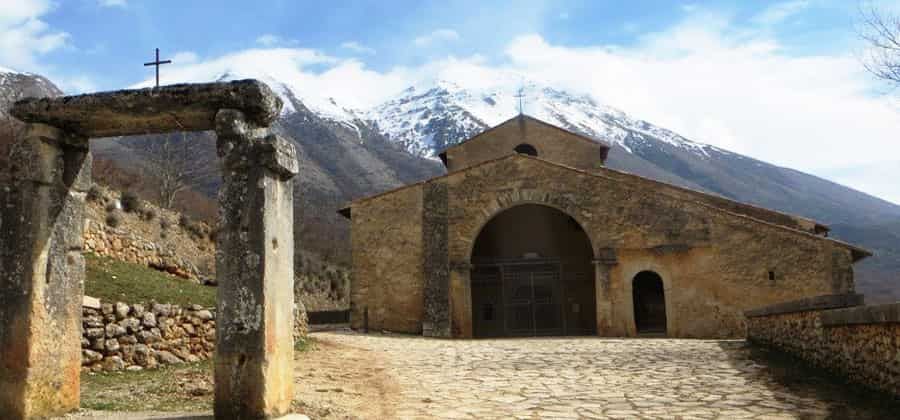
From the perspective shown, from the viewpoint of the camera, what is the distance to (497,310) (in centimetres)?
2323

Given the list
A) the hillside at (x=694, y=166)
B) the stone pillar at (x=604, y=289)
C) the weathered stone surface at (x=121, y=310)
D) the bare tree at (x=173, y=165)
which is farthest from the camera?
the hillside at (x=694, y=166)

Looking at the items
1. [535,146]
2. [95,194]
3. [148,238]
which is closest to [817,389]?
[95,194]

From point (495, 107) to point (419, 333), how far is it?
475 feet

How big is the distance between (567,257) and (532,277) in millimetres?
2745

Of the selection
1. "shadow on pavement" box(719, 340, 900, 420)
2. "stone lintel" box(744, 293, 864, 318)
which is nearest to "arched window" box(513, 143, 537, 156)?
"shadow on pavement" box(719, 340, 900, 420)

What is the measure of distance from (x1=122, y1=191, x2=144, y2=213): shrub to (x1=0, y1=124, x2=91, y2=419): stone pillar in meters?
14.0

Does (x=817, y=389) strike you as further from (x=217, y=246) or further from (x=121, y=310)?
(x=121, y=310)

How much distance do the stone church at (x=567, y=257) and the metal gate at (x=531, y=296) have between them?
37mm

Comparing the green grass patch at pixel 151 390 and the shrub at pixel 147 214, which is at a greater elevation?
the shrub at pixel 147 214

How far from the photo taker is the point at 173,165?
3259 centimetres

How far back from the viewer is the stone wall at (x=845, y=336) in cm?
685

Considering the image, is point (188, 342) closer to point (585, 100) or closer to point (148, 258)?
point (148, 258)

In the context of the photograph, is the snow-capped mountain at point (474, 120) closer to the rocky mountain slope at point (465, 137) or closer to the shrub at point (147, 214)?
the rocky mountain slope at point (465, 137)

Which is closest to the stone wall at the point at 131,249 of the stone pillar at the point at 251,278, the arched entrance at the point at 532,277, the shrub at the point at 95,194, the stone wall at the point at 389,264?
the shrub at the point at 95,194
